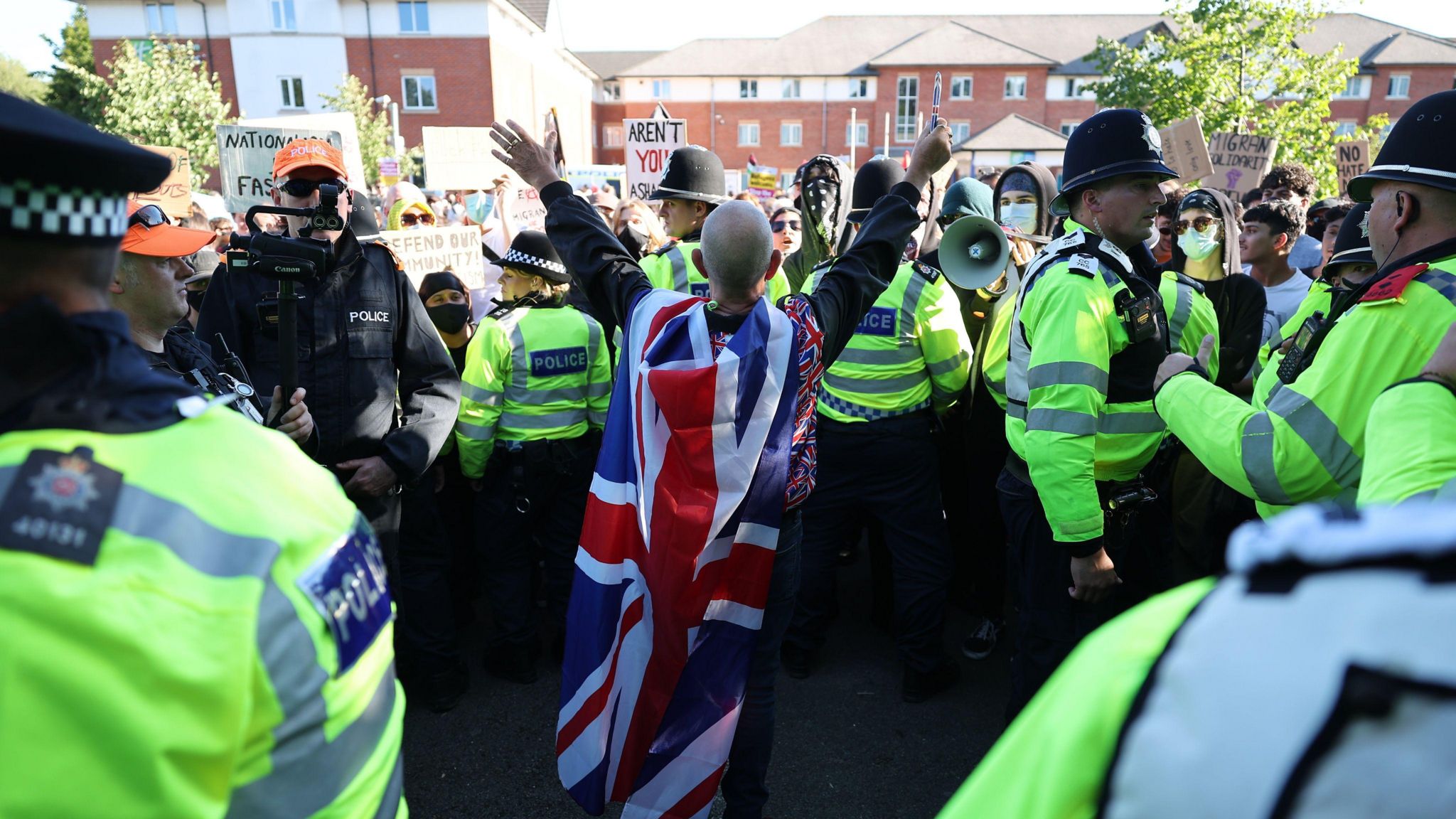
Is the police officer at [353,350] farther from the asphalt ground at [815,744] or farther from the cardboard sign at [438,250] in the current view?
the cardboard sign at [438,250]

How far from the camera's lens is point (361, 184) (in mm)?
7258

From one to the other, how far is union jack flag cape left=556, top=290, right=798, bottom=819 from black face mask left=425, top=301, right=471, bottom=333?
2.50 m

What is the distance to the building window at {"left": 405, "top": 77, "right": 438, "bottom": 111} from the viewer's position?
39.7 meters

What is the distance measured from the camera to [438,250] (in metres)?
6.75

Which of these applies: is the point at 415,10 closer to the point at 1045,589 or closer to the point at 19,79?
the point at 19,79

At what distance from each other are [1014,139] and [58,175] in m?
43.2

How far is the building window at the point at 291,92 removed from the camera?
38375mm

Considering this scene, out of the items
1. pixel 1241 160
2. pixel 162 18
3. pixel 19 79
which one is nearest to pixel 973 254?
pixel 1241 160

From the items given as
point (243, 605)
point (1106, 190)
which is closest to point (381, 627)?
point (243, 605)

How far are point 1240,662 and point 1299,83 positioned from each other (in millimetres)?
21845

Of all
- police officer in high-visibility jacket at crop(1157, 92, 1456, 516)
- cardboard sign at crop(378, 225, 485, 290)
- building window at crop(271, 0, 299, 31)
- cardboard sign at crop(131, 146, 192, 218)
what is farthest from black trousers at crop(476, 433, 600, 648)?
building window at crop(271, 0, 299, 31)

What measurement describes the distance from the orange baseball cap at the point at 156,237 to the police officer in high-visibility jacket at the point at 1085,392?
2.71m

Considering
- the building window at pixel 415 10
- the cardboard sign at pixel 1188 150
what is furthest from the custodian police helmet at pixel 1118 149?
the building window at pixel 415 10

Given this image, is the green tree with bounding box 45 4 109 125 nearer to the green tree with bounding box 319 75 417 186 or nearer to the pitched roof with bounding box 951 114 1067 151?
the green tree with bounding box 319 75 417 186
